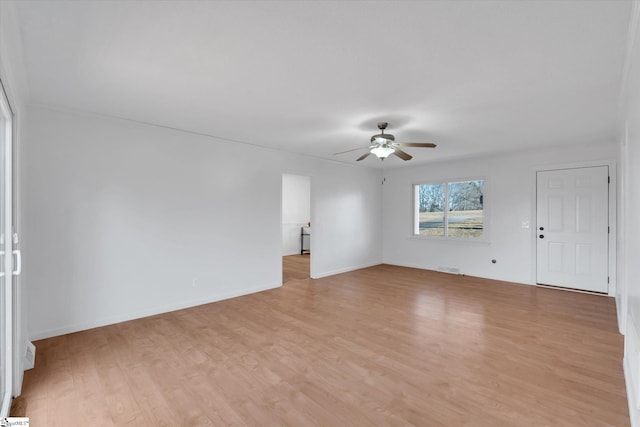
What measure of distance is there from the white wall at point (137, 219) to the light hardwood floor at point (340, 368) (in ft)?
1.24

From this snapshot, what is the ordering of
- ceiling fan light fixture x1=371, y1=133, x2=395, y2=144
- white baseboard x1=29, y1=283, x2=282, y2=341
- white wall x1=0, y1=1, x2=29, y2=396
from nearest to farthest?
white wall x1=0, y1=1, x2=29, y2=396
white baseboard x1=29, y1=283, x2=282, y2=341
ceiling fan light fixture x1=371, y1=133, x2=395, y2=144

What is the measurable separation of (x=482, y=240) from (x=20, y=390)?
6647mm

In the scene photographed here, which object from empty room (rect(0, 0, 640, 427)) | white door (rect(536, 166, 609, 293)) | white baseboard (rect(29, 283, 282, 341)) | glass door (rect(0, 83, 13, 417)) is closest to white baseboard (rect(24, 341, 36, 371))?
empty room (rect(0, 0, 640, 427))

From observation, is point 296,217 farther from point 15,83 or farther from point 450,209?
point 15,83

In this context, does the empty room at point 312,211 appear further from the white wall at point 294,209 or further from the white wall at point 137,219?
the white wall at point 294,209

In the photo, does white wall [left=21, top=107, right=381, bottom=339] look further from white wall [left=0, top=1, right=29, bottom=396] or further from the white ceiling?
white wall [left=0, top=1, right=29, bottom=396]

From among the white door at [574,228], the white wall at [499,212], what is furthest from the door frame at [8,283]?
the white door at [574,228]

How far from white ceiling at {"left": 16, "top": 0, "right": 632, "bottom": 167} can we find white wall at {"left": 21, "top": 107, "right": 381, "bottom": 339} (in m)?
0.43

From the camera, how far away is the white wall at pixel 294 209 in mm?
9305

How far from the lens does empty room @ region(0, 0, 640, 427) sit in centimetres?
183

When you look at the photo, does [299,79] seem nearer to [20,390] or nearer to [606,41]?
[606,41]

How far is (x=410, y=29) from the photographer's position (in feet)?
5.85

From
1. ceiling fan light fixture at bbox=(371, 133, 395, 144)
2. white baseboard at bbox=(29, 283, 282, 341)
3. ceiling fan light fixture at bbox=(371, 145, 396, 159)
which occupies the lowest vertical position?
white baseboard at bbox=(29, 283, 282, 341)

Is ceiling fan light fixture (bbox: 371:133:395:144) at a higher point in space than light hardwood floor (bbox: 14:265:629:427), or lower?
higher
